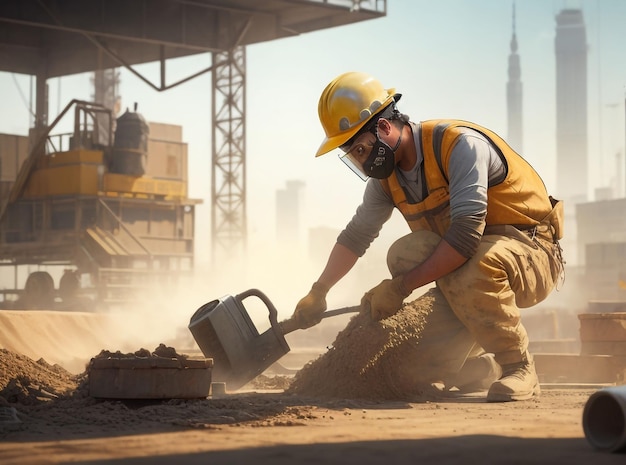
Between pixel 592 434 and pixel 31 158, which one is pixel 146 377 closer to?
pixel 592 434

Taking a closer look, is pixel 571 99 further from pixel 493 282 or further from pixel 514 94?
pixel 493 282

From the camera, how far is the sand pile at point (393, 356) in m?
5.72

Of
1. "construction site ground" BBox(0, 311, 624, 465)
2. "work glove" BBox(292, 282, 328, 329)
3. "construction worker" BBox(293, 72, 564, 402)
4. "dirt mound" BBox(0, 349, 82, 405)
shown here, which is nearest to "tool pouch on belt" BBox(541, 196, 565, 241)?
"construction worker" BBox(293, 72, 564, 402)

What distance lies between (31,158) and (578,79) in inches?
6949

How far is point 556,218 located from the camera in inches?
241

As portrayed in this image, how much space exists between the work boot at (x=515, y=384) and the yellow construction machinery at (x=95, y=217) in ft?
52.7

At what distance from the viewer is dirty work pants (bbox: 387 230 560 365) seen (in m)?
5.51

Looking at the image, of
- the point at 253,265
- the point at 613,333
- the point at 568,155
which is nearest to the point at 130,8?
the point at 253,265

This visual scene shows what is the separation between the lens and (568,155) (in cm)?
18138

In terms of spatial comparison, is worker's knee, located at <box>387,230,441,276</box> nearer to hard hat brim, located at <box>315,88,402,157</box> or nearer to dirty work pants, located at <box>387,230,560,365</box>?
dirty work pants, located at <box>387,230,560,365</box>

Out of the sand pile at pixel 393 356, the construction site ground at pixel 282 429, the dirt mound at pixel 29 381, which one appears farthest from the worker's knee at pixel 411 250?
the dirt mound at pixel 29 381

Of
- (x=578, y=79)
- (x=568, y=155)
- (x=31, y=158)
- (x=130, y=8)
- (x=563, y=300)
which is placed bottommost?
(x=563, y=300)

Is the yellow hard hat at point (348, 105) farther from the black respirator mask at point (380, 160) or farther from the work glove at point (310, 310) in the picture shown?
the work glove at point (310, 310)

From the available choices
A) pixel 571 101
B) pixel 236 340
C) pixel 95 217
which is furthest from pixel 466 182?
pixel 571 101
